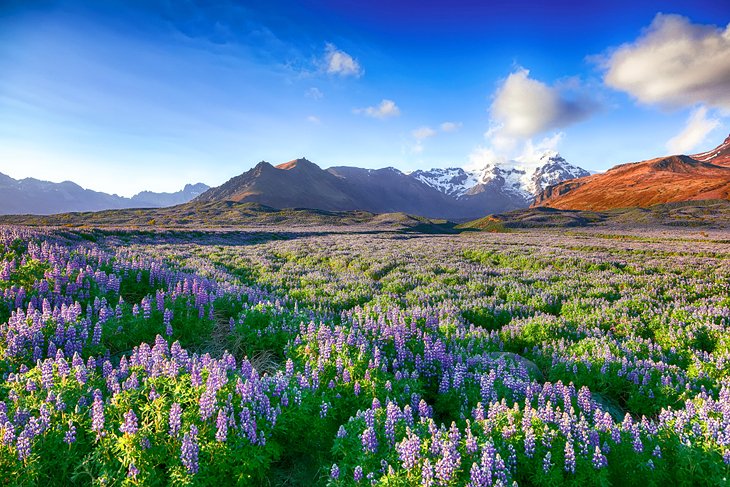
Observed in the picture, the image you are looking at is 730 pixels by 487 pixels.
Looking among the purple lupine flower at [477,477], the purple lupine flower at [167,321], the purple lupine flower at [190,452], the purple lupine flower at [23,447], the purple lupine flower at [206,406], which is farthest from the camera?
the purple lupine flower at [167,321]

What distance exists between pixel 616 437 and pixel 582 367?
276cm

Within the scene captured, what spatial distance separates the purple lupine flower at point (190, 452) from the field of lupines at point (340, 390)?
2cm

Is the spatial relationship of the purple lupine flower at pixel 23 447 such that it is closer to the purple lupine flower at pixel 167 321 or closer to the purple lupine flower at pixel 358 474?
the purple lupine flower at pixel 358 474

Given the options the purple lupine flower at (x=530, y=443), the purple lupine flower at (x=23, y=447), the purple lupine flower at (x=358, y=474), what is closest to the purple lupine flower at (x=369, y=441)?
the purple lupine flower at (x=358, y=474)

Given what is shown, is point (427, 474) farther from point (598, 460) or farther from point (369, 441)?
point (598, 460)

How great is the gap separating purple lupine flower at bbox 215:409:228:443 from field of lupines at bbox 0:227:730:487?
0.01 meters

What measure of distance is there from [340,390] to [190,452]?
2.05m

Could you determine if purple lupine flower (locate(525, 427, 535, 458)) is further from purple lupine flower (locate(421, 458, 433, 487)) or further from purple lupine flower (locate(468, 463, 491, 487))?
purple lupine flower (locate(421, 458, 433, 487))

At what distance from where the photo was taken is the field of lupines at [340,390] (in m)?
3.48

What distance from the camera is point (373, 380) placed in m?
5.00

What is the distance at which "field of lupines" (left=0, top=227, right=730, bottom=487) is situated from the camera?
3.48 m

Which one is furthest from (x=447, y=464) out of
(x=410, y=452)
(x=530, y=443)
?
(x=530, y=443)

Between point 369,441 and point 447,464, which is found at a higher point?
point 447,464

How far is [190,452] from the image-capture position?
11.2ft
